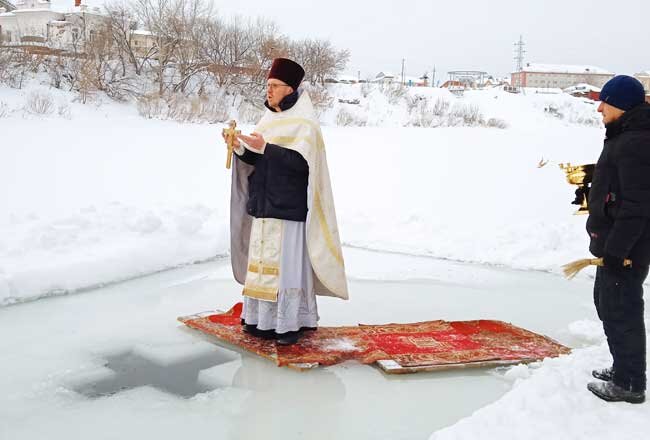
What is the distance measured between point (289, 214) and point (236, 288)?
182 centimetres

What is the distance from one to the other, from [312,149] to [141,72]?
21.3m

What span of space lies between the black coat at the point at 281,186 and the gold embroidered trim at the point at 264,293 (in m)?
0.41

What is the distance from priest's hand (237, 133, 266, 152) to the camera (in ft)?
11.5

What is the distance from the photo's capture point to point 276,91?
3.71 m

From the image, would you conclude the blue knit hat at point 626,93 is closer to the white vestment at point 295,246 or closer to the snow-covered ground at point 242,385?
the snow-covered ground at point 242,385

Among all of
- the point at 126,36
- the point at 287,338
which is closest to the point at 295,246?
the point at 287,338

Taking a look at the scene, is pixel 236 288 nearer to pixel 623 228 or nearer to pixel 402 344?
pixel 402 344

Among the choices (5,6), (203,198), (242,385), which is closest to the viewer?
(242,385)

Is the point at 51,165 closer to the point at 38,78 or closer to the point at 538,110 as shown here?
the point at 38,78

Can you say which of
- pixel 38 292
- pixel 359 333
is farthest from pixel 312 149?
pixel 38 292

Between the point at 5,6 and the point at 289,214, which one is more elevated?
the point at 5,6

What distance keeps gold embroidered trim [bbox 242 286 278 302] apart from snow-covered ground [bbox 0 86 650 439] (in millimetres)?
356

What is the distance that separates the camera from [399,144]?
12.6 m

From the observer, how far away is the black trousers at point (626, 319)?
2842 mm
